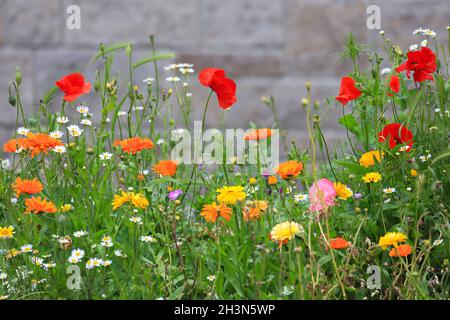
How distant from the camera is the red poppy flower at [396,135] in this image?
78.8 inches

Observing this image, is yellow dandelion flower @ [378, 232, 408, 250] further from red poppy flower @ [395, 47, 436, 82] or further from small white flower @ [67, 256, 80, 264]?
small white flower @ [67, 256, 80, 264]

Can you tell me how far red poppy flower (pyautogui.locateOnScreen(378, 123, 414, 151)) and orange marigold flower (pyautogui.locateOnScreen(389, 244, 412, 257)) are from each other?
0.34 m

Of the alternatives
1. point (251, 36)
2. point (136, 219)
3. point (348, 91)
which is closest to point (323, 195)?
point (348, 91)

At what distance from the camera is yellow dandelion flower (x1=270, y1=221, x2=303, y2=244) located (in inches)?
68.4

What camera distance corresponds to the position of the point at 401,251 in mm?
1719

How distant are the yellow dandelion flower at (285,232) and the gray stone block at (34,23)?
1947 mm

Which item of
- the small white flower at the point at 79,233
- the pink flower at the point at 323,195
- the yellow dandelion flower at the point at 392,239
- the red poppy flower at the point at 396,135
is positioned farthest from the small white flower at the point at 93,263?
the red poppy flower at the point at 396,135

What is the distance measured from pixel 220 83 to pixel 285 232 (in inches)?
16.7

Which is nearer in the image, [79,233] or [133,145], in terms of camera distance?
[79,233]

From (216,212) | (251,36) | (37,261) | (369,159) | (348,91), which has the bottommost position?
(37,261)

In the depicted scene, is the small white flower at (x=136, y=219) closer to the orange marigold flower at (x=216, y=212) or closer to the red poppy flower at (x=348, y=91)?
the orange marigold flower at (x=216, y=212)

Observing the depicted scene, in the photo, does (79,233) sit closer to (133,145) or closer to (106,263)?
(106,263)

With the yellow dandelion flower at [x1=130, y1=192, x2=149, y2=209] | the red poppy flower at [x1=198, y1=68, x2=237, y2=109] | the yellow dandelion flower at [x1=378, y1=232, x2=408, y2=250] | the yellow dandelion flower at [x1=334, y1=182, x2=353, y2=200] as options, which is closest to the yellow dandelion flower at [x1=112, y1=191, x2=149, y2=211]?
the yellow dandelion flower at [x1=130, y1=192, x2=149, y2=209]

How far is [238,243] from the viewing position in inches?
76.7
